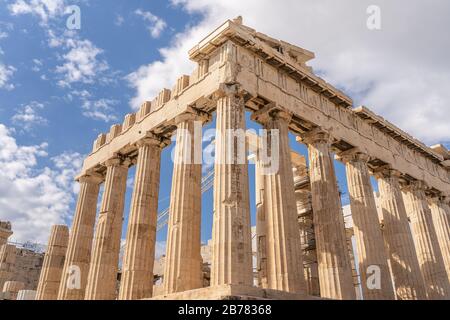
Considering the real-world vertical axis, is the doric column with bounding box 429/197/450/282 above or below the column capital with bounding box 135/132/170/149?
below

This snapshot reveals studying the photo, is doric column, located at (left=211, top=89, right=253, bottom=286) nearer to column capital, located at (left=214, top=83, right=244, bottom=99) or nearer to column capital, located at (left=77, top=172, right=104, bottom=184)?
column capital, located at (left=214, top=83, right=244, bottom=99)

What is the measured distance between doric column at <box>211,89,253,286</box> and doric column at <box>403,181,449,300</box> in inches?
644

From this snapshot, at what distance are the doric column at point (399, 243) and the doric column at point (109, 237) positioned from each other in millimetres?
15918

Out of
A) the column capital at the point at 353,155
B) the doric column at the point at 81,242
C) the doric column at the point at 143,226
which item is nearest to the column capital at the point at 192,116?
the doric column at the point at 143,226

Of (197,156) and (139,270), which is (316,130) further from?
(139,270)

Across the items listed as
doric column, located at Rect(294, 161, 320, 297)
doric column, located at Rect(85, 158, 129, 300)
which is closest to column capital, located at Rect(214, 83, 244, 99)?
doric column, located at Rect(85, 158, 129, 300)

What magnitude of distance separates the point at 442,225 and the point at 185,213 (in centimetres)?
2116

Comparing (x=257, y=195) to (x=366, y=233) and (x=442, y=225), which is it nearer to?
(x=366, y=233)

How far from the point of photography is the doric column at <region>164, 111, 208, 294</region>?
16.5 m

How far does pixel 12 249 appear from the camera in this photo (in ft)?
115

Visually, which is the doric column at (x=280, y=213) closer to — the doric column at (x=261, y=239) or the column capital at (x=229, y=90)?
the doric column at (x=261, y=239)

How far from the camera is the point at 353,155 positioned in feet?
77.1

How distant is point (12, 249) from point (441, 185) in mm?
35707

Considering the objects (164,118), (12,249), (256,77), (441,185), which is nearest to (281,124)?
(256,77)
